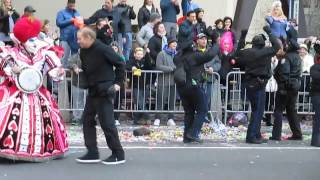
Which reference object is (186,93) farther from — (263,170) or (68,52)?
(68,52)

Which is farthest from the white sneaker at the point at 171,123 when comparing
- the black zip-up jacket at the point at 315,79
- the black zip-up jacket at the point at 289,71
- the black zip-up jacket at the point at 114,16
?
the black zip-up jacket at the point at 315,79

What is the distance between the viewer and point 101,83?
894cm

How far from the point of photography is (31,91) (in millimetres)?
9031

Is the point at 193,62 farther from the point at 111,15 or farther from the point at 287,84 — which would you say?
the point at 111,15

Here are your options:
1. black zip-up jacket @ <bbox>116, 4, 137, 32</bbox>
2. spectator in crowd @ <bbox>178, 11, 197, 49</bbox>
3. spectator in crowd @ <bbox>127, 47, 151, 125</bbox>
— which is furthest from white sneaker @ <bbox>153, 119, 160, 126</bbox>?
black zip-up jacket @ <bbox>116, 4, 137, 32</bbox>

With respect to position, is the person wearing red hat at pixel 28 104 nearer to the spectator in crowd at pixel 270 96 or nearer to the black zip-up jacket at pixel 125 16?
the spectator in crowd at pixel 270 96

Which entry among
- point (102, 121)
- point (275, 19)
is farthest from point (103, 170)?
point (275, 19)

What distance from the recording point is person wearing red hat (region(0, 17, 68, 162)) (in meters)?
8.85

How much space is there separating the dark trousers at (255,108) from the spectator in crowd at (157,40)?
9.63 ft

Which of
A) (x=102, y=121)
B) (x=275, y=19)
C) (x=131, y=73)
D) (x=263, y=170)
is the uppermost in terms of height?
(x=275, y=19)

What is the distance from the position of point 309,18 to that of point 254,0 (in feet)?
6.26

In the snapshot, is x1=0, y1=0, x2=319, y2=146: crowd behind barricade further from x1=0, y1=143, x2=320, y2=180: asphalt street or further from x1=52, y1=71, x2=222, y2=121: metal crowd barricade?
x1=0, y1=143, x2=320, y2=180: asphalt street

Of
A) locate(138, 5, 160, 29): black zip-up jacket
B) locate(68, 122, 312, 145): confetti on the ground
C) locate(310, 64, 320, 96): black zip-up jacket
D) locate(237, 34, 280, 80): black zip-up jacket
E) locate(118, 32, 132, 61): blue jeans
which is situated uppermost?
locate(138, 5, 160, 29): black zip-up jacket

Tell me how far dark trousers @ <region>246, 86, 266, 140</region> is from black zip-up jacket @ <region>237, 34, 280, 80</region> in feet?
0.77
